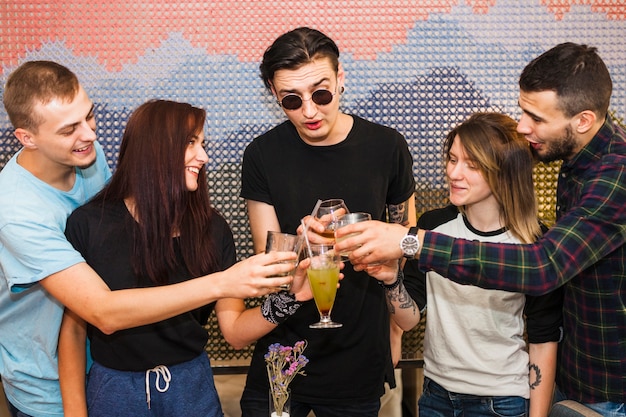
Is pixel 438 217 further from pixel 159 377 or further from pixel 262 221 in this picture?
pixel 159 377

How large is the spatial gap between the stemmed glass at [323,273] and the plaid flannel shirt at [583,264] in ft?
0.90

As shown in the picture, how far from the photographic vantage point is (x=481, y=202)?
2416 mm

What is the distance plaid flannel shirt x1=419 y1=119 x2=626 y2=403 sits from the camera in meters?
1.93

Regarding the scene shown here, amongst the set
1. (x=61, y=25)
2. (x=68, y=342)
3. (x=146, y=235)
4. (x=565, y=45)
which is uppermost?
(x=61, y=25)

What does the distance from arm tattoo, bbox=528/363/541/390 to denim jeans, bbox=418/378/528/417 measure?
→ 0.06 meters

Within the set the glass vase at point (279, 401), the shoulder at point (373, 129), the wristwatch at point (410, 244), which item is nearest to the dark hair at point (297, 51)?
the shoulder at point (373, 129)

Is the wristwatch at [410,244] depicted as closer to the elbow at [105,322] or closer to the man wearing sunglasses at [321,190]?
the man wearing sunglasses at [321,190]

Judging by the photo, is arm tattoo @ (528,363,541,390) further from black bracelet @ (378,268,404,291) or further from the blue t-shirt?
the blue t-shirt

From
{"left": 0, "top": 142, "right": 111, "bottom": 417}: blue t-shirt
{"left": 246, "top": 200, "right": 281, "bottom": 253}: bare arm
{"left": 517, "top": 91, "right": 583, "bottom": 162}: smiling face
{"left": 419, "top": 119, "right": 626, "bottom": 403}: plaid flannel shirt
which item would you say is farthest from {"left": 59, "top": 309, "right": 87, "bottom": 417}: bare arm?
{"left": 517, "top": 91, "right": 583, "bottom": 162}: smiling face

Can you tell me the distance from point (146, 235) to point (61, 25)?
1.44m

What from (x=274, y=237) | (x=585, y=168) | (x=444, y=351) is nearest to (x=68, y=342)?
(x=274, y=237)

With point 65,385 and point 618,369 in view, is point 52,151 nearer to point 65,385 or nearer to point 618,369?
point 65,385

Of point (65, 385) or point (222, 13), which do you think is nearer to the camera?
point (65, 385)

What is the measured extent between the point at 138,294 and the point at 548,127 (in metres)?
1.44
